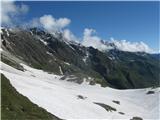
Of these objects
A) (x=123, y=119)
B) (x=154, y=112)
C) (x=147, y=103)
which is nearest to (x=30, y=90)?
(x=123, y=119)

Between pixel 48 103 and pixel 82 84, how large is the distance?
49244mm

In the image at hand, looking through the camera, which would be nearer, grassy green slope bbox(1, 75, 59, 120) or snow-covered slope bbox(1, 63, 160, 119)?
grassy green slope bbox(1, 75, 59, 120)

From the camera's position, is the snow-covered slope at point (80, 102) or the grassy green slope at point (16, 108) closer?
the grassy green slope at point (16, 108)

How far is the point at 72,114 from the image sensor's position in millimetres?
53562

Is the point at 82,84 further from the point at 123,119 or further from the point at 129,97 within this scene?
the point at 123,119

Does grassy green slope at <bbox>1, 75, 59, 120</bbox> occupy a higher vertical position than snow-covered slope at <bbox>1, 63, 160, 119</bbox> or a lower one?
lower

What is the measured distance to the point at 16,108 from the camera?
39906 millimetres

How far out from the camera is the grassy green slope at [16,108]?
37.1 meters

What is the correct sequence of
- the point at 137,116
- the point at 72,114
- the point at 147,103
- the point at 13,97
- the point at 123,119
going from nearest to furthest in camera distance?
the point at 13,97, the point at 72,114, the point at 123,119, the point at 137,116, the point at 147,103

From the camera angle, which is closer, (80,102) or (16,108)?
(16,108)

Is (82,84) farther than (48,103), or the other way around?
(82,84)

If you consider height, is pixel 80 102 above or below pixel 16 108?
above

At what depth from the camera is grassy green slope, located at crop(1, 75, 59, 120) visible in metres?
37.1

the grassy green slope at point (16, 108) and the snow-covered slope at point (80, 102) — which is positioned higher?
the snow-covered slope at point (80, 102)
